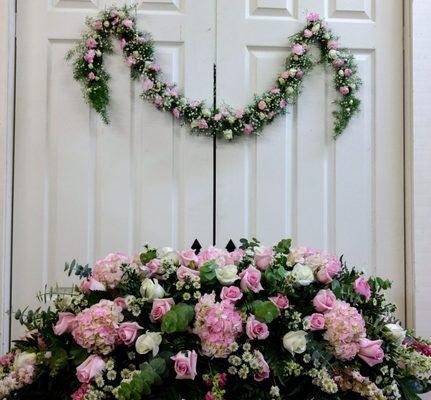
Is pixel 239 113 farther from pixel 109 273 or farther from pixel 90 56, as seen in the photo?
pixel 109 273

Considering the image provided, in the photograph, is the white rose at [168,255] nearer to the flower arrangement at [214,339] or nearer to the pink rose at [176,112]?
the flower arrangement at [214,339]

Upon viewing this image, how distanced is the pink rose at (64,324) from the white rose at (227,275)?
26 centimetres

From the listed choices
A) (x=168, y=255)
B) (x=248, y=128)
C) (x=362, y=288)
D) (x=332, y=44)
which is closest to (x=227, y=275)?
(x=168, y=255)

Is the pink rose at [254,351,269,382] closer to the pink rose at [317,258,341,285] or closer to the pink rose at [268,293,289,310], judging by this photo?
the pink rose at [268,293,289,310]

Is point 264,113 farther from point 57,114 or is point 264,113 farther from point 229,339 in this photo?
point 229,339

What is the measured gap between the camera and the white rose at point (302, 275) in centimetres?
85

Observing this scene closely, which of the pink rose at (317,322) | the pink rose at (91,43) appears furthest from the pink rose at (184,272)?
the pink rose at (91,43)

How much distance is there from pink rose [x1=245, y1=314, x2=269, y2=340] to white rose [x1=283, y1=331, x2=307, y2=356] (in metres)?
0.03

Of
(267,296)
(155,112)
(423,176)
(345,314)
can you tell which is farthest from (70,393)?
(423,176)

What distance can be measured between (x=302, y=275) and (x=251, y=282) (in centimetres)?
9

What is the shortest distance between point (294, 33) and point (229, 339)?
1431mm

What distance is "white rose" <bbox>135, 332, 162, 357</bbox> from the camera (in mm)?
770

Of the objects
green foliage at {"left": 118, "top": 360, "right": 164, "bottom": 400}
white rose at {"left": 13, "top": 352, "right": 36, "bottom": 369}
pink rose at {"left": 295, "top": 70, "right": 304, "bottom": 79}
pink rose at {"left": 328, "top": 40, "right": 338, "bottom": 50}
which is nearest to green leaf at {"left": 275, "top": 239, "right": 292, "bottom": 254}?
green foliage at {"left": 118, "top": 360, "right": 164, "bottom": 400}

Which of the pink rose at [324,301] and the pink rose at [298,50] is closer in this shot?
the pink rose at [324,301]
